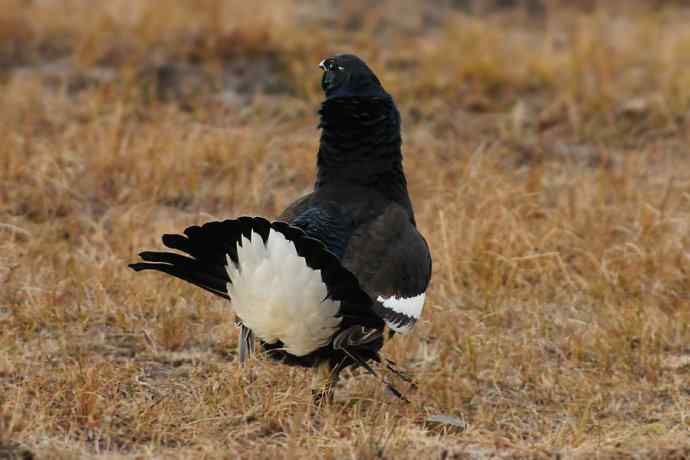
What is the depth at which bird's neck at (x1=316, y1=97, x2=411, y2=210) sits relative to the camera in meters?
4.38

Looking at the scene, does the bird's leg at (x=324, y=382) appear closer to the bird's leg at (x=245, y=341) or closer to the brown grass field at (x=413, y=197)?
the brown grass field at (x=413, y=197)

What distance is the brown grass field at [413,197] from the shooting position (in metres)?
3.98

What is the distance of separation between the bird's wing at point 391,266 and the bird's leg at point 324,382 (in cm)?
33

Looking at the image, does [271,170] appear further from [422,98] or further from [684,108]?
[684,108]

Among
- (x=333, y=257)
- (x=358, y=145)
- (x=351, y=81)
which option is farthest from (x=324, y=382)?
(x=351, y=81)

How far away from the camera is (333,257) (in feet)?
11.7

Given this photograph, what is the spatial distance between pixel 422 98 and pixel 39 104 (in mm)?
2438

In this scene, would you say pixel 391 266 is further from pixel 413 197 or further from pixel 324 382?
pixel 413 197

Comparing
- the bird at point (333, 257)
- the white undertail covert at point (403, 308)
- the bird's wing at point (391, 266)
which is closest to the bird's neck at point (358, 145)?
the bird at point (333, 257)

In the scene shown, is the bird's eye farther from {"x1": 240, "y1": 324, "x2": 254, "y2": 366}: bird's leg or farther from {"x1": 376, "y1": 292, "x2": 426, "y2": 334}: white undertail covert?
{"x1": 240, "y1": 324, "x2": 254, "y2": 366}: bird's leg

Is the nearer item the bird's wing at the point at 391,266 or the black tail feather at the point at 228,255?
the black tail feather at the point at 228,255

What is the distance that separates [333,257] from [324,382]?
29.5 inches

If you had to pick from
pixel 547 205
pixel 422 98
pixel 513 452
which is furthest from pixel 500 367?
pixel 422 98

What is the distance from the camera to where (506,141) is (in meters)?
7.37
